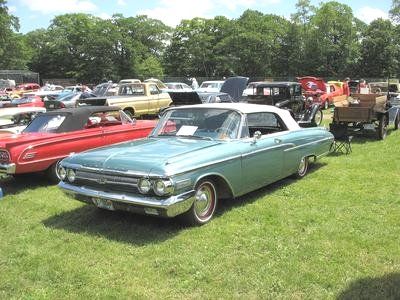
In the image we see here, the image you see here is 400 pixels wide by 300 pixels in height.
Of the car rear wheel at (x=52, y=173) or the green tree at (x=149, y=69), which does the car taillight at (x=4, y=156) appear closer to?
the car rear wheel at (x=52, y=173)

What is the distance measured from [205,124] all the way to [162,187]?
1.78 metres

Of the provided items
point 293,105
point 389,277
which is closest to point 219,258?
point 389,277

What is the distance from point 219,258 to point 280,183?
3.52 metres

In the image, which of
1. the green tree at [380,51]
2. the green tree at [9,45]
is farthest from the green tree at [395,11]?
the green tree at [9,45]

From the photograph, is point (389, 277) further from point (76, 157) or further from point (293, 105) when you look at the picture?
point (293, 105)

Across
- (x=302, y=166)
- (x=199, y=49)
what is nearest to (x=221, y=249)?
(x=302, y=166)

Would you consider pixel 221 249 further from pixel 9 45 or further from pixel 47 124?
pixel 9 45

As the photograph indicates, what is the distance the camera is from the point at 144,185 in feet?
18.8

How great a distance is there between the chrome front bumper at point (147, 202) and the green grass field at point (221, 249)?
34cm

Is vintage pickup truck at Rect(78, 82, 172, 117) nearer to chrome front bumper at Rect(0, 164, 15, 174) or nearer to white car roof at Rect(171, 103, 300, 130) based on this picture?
chrome front bumper at Rect(0, 164, 15, 174)

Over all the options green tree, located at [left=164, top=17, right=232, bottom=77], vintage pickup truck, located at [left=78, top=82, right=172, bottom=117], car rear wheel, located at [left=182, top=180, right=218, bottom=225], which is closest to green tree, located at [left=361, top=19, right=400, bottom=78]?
green tree, located at [left=164, top=17, right=232, bottom=77]

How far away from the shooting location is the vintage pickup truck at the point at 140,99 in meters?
18.6

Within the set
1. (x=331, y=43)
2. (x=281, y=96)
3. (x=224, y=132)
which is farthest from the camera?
(x=331, y=43)

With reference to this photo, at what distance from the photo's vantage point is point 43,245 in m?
5.79
